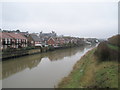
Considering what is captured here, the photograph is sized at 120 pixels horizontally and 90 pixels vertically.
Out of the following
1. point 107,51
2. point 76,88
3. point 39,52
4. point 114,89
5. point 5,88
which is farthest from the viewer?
point 39,52

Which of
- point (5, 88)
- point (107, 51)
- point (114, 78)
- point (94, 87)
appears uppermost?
point (107, 51)

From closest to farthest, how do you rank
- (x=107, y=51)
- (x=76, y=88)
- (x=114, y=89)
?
(x=114, y=89) < (x=76, y=88) < (x=107, y=51)

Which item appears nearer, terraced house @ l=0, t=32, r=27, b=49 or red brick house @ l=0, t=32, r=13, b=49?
red brick house @ l=0, t=32, r=13, b=49

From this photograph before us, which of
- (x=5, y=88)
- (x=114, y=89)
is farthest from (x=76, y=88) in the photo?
(x=5, y=88)

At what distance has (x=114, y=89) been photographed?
6570mm

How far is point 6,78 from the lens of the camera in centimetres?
1261

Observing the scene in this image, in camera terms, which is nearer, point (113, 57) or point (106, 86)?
point (106, 86)

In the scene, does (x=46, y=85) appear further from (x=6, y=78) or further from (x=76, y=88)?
(x=6, y=78)

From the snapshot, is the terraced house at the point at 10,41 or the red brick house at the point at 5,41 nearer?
the red brick house at the point at 5,41

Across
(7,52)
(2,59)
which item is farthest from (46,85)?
(7,52)

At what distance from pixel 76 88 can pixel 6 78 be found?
24.8 feet

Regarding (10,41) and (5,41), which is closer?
(5,41)

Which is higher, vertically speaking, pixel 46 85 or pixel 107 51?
pixel 107 51

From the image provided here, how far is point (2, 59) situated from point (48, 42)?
98.8ft
